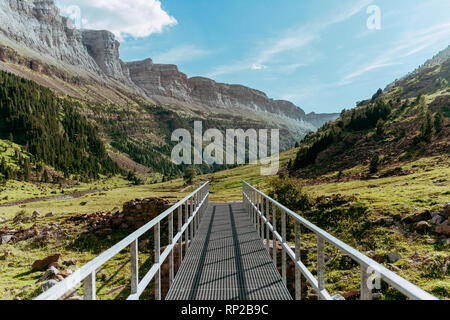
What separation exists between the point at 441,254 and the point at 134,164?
168m

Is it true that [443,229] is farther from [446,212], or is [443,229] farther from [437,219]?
[446,212]

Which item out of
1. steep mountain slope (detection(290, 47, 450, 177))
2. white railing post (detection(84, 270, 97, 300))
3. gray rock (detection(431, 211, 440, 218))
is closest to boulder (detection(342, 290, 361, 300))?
gray rock (detection(431, 211, 440, 218))

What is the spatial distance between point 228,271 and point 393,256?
742 centimetres

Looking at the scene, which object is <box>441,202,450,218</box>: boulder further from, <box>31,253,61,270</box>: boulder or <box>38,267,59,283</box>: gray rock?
<box>31,253,61,270</box>: boulder

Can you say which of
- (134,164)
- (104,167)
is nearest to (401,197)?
(104,167)

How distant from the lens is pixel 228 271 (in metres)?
5.96

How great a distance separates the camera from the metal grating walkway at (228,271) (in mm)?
4895

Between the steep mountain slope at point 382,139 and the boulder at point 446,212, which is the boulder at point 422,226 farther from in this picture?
the steep mountain slope at point 382,139

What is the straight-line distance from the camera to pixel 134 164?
6535 inches

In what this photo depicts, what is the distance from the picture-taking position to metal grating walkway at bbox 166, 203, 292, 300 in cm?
489

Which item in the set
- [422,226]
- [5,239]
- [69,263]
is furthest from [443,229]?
[5,239]
